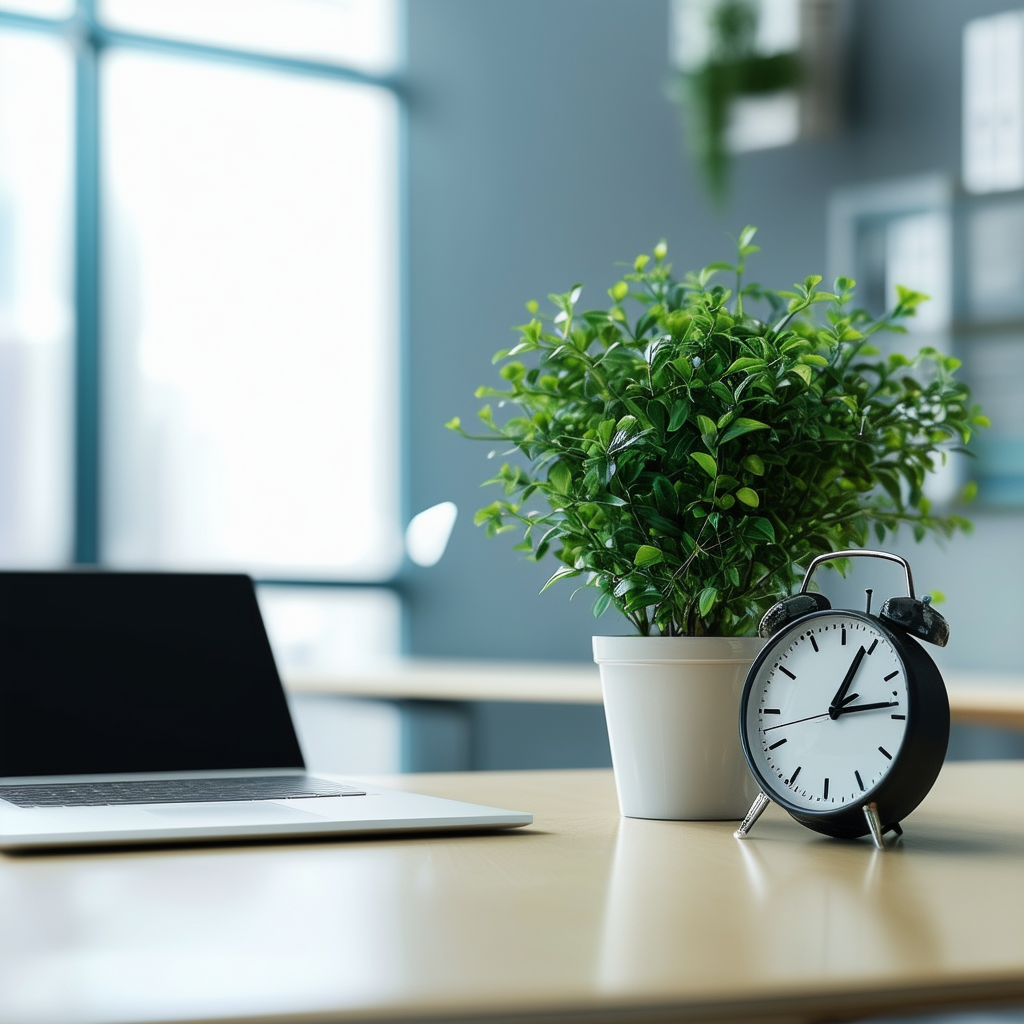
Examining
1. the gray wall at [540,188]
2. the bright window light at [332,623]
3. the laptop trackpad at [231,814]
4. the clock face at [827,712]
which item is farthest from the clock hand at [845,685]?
the bright window light at [332,623]

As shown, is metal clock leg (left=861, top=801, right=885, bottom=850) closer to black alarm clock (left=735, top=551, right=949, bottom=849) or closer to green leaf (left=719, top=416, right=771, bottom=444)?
black alarm clock (left=735, top=551, right=949, bottom=849)

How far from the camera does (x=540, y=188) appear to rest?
4207 millimetres

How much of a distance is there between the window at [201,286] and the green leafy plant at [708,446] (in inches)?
128

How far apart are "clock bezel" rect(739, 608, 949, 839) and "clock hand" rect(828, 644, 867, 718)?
0.02 metres

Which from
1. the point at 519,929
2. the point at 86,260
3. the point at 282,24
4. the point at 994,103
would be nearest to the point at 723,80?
the point at 994,103

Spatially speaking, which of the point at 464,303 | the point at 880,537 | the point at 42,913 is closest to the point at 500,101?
the point at 464,303

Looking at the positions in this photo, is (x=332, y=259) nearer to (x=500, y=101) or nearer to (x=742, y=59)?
(x=500, y=101)

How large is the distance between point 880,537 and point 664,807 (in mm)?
269

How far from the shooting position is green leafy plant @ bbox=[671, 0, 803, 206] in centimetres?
349

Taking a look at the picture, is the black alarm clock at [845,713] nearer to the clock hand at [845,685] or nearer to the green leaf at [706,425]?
the clock hand at [845,685]

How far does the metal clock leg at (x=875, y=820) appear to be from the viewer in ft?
2.77

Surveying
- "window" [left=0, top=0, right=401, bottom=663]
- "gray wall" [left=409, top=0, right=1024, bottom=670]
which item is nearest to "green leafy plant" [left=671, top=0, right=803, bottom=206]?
"gray wall" [left=409, top=0, right=1024, bottom=670]

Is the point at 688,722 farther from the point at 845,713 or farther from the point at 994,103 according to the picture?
the point at 994,103

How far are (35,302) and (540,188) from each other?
155cm
